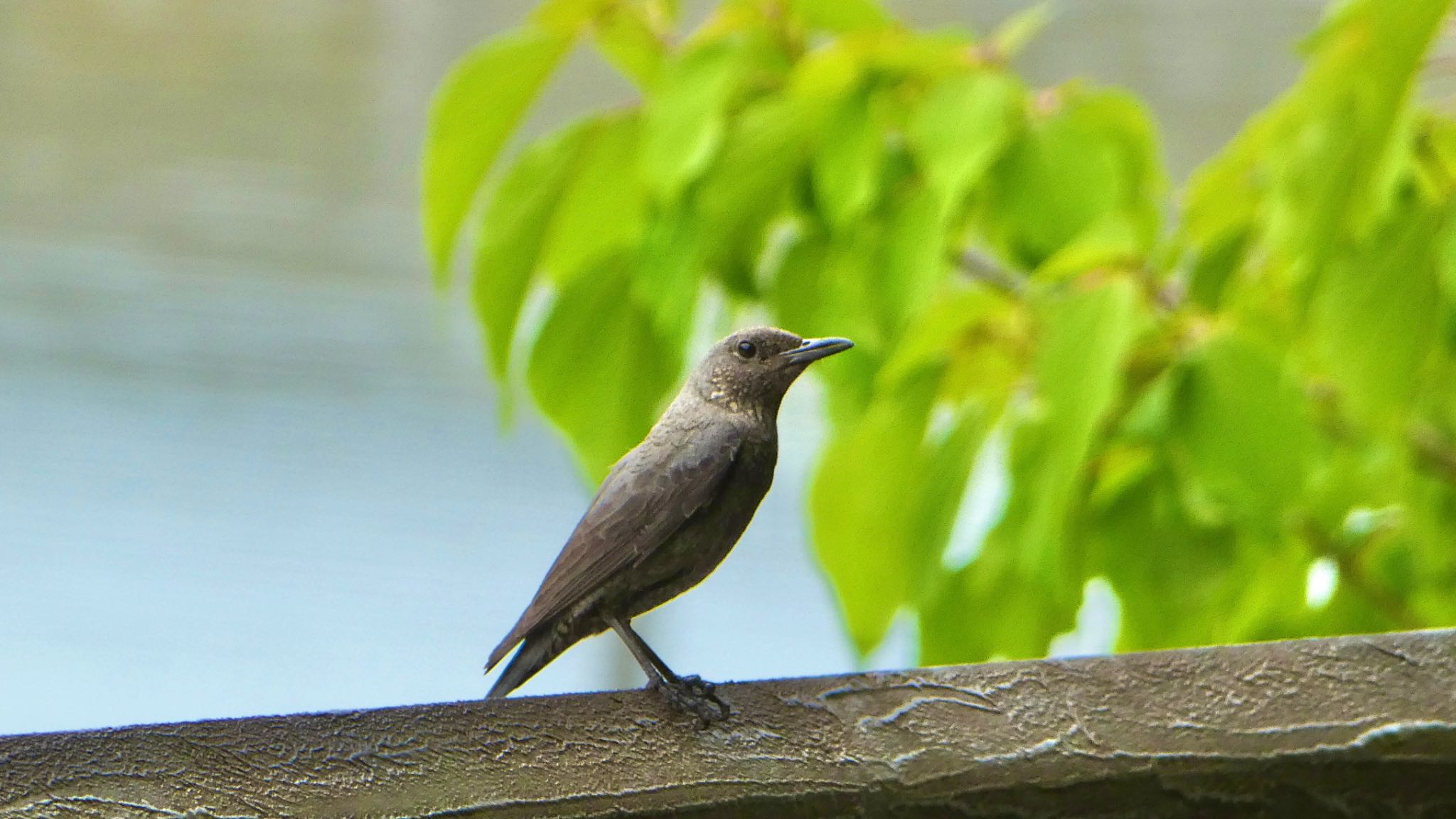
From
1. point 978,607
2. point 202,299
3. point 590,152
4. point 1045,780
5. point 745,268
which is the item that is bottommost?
point 1045,780

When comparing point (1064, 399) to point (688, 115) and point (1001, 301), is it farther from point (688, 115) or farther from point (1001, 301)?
point (688, 115)

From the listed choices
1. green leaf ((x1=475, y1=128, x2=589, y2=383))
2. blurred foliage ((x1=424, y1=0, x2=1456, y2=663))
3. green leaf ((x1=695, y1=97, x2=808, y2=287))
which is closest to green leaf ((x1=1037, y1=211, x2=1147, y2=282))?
blurred foliage ((x1=424, y1=0, x2=1456, y2=663))

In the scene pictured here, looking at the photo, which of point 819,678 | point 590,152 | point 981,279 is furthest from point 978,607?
point 590,152

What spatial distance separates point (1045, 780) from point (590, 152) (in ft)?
2.50

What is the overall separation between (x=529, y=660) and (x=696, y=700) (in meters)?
0.16

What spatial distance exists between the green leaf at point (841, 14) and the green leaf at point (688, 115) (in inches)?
4.4

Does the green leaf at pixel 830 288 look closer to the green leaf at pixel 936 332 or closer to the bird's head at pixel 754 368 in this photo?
the green leaf at pixel 936 332

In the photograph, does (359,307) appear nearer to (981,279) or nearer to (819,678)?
(981,279)

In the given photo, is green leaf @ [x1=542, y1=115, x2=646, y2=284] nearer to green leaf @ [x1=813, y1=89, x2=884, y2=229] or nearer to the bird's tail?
green leaf @ [x1=813, y1=89, x2=884, y2=229]

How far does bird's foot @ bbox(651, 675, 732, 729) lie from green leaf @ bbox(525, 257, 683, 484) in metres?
0.33

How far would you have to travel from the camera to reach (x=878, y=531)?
1343 millimetres

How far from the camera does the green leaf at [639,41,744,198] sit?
1.24m

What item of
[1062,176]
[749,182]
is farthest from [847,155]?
[1062,176]

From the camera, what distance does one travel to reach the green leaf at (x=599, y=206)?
136cm
